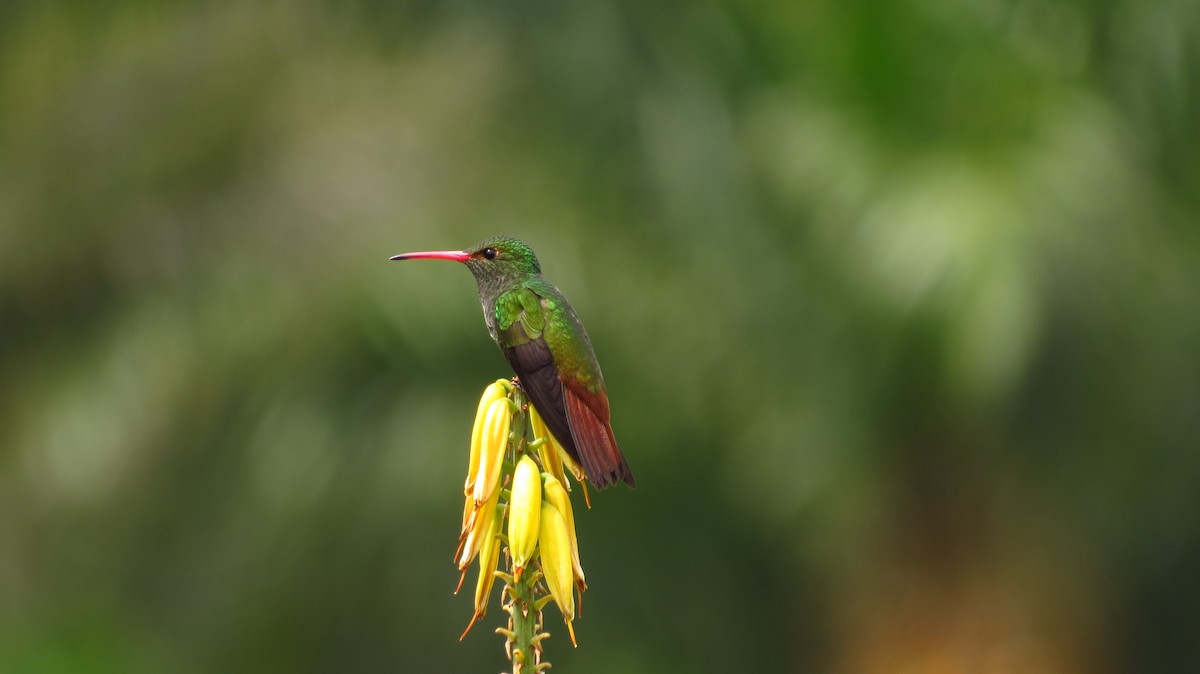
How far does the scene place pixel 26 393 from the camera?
1066 cm

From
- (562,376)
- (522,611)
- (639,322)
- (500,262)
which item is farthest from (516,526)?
(639,322)

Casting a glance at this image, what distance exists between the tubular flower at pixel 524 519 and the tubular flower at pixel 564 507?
50 mm

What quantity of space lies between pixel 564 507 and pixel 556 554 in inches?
3.5

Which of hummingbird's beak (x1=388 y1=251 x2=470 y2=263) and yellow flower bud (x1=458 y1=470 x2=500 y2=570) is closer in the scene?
yellow flower bud (x1=458 y1=470 x2=500 y2=570)

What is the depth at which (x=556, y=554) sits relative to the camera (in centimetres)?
236

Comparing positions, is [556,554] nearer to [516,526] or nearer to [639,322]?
[516,526]

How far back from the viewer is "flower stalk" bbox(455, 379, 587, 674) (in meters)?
2.30

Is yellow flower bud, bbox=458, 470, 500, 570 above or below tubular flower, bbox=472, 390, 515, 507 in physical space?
below

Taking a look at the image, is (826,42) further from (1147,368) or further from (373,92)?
(373,92)

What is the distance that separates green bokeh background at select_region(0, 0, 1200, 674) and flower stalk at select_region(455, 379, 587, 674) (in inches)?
158

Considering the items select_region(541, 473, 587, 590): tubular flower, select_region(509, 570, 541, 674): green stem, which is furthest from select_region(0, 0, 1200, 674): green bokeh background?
select_region(509, 570, 541, 674): green stem

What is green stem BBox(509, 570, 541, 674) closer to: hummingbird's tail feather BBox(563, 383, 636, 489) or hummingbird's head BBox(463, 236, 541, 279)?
hummingbird's tail feather BBox(563, 383, 636, 489)

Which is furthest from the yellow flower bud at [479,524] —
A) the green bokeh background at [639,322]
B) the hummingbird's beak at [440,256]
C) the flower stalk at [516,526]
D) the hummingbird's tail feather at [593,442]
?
the green bokeh background at [639,322]

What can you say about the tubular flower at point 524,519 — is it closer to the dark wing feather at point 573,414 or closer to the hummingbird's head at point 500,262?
the dark wing feather at point 573,414
